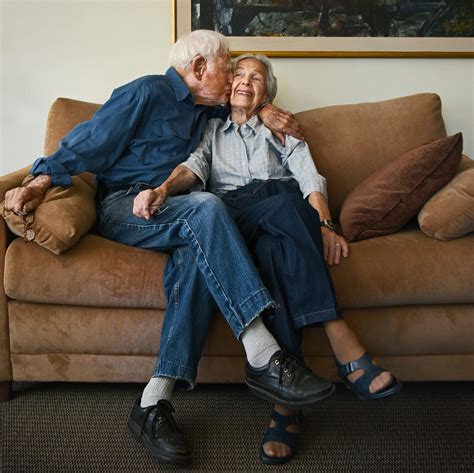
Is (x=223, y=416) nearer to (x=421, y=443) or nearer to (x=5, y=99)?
(x=421, y=443)

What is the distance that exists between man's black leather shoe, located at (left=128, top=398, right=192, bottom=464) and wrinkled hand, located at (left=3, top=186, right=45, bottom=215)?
65cm

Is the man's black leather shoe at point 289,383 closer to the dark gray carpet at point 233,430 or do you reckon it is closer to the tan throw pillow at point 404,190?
the dark gray carpet at point 233,430

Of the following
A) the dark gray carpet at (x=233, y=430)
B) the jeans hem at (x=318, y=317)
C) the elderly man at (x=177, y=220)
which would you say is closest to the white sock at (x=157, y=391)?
the elderly man at (x=177, y=220)

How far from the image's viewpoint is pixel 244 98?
1.90 metres

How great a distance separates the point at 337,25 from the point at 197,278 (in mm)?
1605

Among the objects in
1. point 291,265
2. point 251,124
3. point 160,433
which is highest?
point 251,124

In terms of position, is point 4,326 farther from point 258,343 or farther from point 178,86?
point 178,86

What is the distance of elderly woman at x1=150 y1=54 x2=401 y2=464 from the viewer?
134cm

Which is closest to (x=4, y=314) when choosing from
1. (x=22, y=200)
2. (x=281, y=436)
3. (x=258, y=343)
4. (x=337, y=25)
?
(x=22, y=200)

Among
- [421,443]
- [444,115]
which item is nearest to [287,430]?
Result: [421,443]

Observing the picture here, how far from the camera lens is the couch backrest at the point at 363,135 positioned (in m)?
2.09

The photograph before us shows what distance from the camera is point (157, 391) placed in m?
1.39

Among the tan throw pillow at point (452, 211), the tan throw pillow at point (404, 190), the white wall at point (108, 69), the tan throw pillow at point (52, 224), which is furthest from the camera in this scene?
the white wall at point (108, 69)

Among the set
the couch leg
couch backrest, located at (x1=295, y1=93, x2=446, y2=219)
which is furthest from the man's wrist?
couch backrest, located at (x1=295, y1=93, x2=446, y2=219)
